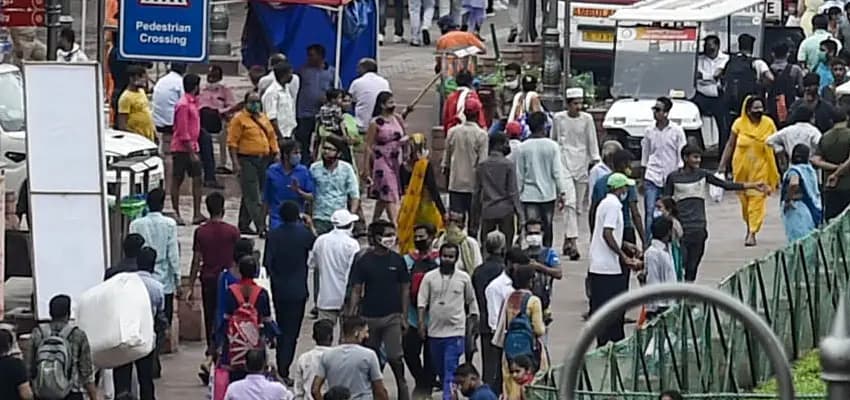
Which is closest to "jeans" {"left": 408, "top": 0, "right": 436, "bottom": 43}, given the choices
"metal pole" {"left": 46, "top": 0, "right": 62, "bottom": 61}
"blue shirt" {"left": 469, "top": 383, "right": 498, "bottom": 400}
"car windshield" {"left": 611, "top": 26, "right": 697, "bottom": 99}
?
"car windshield" {"left": 611, "top": 26, "right": 697, "bottom": 99}

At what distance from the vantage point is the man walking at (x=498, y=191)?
19.3 m

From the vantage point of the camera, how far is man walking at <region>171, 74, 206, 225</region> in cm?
2200

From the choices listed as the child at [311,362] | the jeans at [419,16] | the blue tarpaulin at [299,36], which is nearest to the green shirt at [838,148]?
the blue tarpaulin at [299,36]

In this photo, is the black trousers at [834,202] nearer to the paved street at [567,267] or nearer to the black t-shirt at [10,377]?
the paved street at [567,267]

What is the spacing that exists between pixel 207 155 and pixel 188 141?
5.24 ft

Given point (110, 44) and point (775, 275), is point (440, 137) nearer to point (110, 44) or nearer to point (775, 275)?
point (110, 44)

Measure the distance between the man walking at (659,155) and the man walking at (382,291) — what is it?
18.9 feet

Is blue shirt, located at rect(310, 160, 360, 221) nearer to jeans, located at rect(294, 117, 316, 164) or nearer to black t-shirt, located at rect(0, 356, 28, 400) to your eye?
black t-shirt, located at rect(0, 356, 28, 400)

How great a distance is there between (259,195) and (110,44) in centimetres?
447

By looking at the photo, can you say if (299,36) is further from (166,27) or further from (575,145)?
(166,27)

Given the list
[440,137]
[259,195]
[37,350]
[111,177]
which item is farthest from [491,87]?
[37,350]

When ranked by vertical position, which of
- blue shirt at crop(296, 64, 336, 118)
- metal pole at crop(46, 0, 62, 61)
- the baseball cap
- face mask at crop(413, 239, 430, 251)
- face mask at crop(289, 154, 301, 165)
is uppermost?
metal pole at crop(46, 0, 62, 61)

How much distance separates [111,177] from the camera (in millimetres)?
18812

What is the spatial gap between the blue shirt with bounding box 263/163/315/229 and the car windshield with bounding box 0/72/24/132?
2684mm
